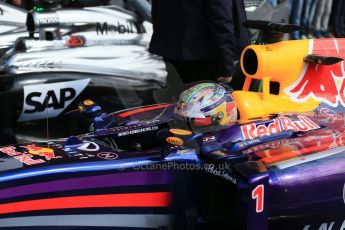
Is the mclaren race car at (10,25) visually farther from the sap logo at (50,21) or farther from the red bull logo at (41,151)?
the red bull logo at (41,151)

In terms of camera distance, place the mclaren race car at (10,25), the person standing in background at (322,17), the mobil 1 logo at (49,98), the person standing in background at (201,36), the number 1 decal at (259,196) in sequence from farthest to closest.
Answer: the person standing in background at (322,17) < the mclaren race car at (10,25) < the mobil 1 logo at (49,98) < the person standing in background at (201,36) < the number 1 decal at (259,196)

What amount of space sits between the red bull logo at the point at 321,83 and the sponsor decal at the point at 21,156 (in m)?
1.21

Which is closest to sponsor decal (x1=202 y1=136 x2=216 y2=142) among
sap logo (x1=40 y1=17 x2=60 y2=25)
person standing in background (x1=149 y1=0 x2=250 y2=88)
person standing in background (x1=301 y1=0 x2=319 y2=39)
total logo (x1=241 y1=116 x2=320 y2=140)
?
total logo (x1=241 y1=116 x2=320 y2=140)

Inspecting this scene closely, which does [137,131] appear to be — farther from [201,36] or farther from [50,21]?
[50,21]

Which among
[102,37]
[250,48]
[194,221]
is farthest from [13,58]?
[194,221]

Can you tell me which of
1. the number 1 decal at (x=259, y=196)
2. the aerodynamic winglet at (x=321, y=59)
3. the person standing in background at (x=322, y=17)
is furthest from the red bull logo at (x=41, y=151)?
the person standing in background at (x=322, y=17)

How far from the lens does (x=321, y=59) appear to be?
2.53 m

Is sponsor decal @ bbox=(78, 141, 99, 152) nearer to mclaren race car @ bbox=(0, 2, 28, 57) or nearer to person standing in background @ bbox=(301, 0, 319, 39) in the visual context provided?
mclaren race car @ bbox=(0, 2, 28, 57)

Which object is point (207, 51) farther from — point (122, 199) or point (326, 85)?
point (122, 199)

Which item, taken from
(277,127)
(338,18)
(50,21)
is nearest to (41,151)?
(277,127)

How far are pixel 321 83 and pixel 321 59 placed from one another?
0.47 ft

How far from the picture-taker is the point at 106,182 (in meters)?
1.99

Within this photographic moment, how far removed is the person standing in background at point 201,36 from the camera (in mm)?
2900

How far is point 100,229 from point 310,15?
5.02m
